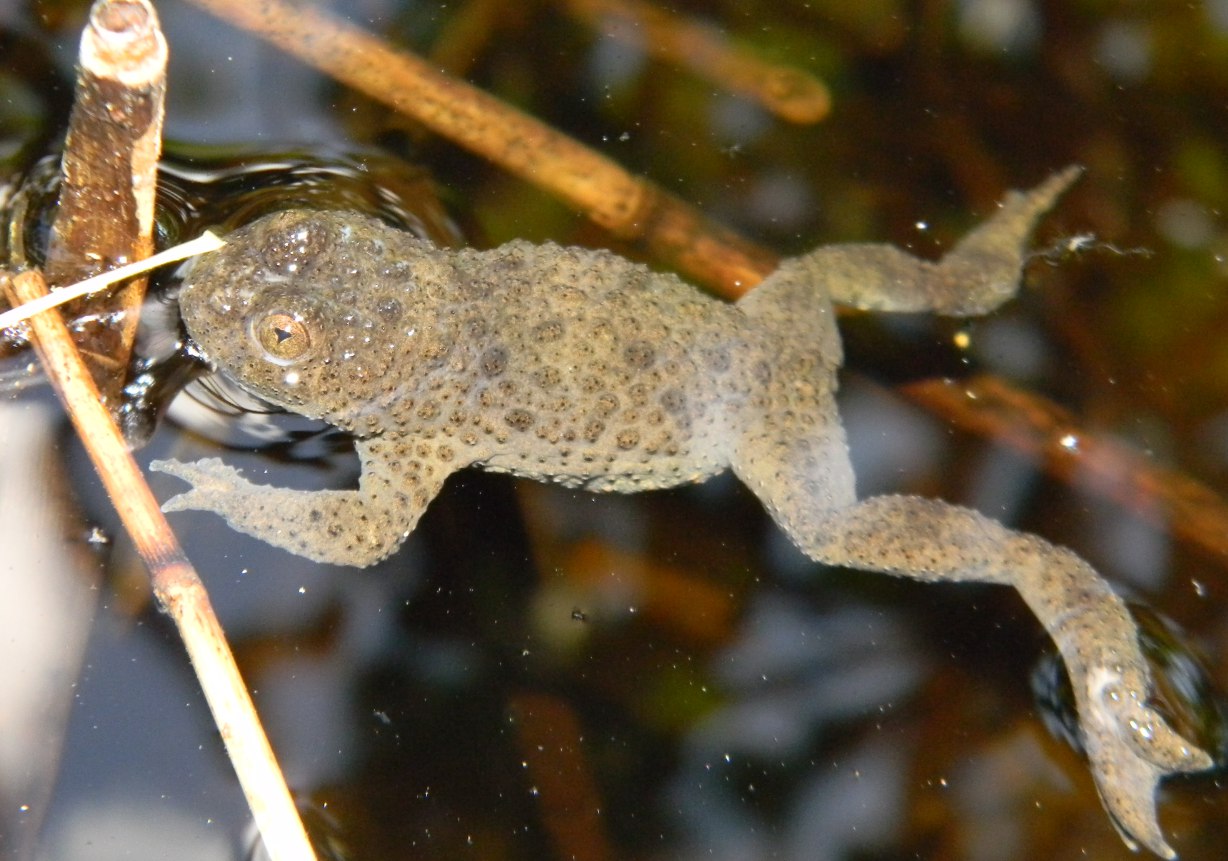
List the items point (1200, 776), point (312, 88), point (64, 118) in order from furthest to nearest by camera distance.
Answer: point (312, 88) < point (64, 118) < point (1200, 776)

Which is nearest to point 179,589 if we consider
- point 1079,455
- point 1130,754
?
point 1130,754

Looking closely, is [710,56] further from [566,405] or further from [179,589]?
[179,589]

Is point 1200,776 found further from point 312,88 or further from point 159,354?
point 312,88

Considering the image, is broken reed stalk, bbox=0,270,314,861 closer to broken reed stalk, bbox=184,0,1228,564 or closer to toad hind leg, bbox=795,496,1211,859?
broken reed stalk, bbox=184,0,1228,564

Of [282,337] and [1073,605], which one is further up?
[282,337]

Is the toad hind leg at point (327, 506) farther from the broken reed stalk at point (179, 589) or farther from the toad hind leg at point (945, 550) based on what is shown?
the toad hind leg at point (945, 550)

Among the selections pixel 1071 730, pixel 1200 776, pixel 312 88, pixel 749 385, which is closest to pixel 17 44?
pixel 312 88

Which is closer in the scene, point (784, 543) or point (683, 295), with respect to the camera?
point (683, 295)
